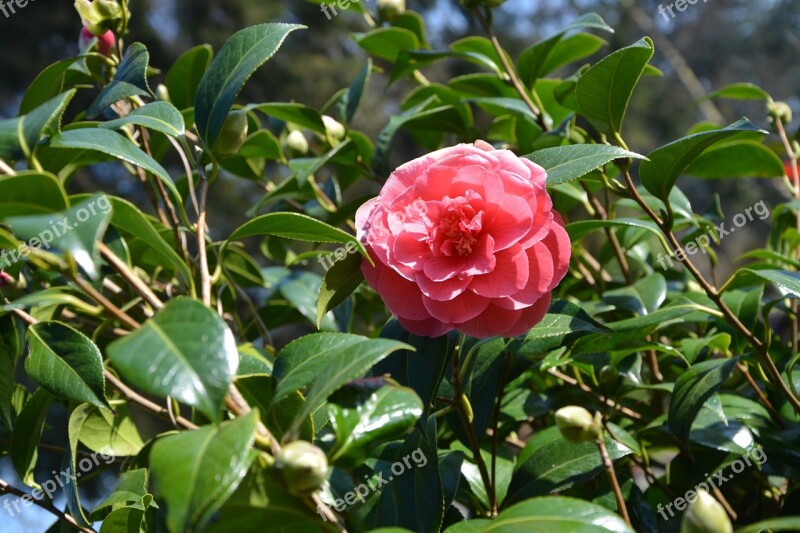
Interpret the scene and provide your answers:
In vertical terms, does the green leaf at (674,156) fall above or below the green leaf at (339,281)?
below

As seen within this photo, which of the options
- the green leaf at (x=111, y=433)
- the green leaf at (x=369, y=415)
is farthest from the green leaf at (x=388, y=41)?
the green leaf at (x=369, y=415)

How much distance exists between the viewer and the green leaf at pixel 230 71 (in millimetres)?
671

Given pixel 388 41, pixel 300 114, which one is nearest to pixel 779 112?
pixel 388 41

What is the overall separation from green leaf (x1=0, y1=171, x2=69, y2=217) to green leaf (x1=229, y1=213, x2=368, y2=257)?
16 cm

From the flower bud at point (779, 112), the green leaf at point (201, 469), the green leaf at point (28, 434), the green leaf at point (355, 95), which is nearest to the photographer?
the green leaf at point (201, 469)

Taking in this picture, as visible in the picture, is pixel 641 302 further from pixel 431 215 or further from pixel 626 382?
pixel 431 215

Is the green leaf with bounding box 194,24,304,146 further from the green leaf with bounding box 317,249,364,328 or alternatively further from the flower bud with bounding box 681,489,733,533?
the flower bud with bounding box 681,489,733,533

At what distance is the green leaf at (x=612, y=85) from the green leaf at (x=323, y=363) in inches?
13.7

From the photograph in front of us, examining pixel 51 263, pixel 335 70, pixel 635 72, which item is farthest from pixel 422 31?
pixel 335 70

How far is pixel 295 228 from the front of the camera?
601mm

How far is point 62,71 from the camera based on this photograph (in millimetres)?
784

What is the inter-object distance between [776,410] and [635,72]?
41 centimetres

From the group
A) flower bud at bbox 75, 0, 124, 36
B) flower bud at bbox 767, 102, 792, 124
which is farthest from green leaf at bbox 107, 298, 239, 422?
flower bud at bbox 767, 102, 792, 124

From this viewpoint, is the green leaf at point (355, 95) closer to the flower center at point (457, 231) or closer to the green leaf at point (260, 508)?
the flower center at point (457, 231)
